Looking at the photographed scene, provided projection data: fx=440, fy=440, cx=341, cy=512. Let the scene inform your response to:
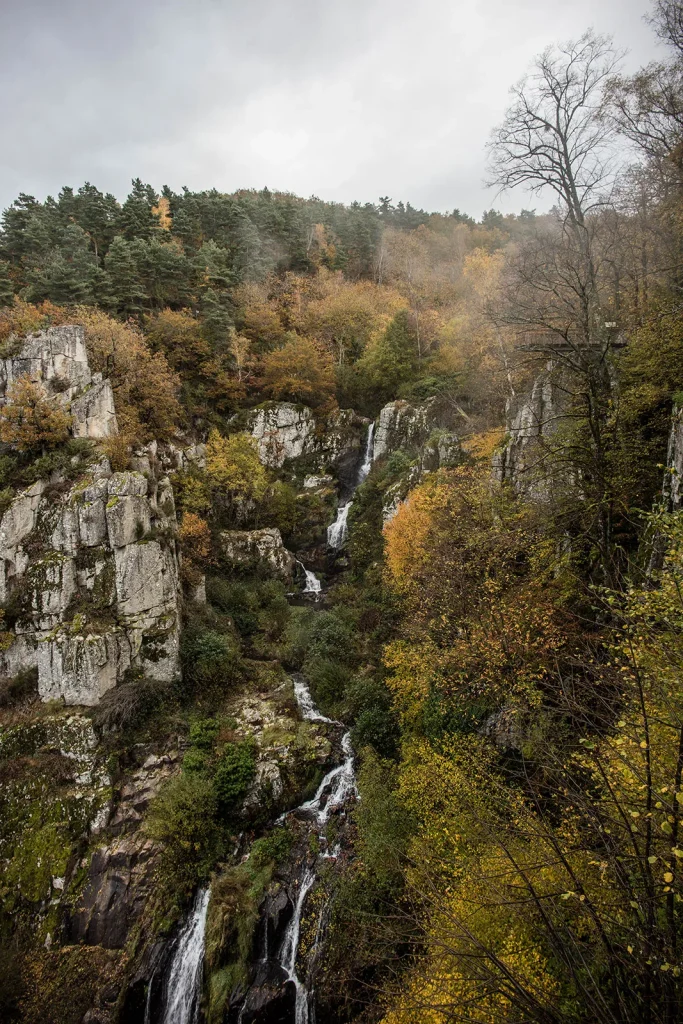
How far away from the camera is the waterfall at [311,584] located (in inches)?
965

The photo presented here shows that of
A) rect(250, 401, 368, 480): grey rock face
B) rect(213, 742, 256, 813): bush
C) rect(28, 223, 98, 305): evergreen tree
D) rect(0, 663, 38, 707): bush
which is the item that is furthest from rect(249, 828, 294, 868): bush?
rect(28, 223, 98, 305): evergreen tree

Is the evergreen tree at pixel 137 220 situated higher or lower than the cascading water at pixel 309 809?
higher

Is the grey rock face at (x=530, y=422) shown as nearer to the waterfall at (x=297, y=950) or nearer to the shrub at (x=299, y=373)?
the waterfall at (x=297, y=950)

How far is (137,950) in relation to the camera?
39.3 ft

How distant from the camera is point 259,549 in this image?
976 inches

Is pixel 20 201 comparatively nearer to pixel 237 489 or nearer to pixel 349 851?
pixel 237 489

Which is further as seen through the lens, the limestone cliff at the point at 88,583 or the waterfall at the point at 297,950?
the limestone cliff at the point at 88,583

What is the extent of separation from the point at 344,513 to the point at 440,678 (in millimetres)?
15767

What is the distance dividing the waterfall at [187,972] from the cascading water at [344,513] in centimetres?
1711

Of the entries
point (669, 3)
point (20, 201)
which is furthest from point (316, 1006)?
point (20, 201)

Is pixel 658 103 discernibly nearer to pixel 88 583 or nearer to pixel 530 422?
pixel 530 422

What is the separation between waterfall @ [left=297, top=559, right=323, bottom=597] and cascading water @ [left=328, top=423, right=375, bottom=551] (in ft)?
6.97

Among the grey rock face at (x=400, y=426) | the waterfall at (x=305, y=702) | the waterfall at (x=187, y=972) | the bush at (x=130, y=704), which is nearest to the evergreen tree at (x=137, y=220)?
the grey rock face at (x=400, y=426)

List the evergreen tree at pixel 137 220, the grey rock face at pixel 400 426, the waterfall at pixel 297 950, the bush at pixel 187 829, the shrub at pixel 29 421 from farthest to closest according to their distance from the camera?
the evergreen tree at pixel 137 220 < the grey rock face at pixel 400 426 < the shrub at pixel 29 421 < the bush at pixel 187 829 < the waterfall at pixel 297 950
